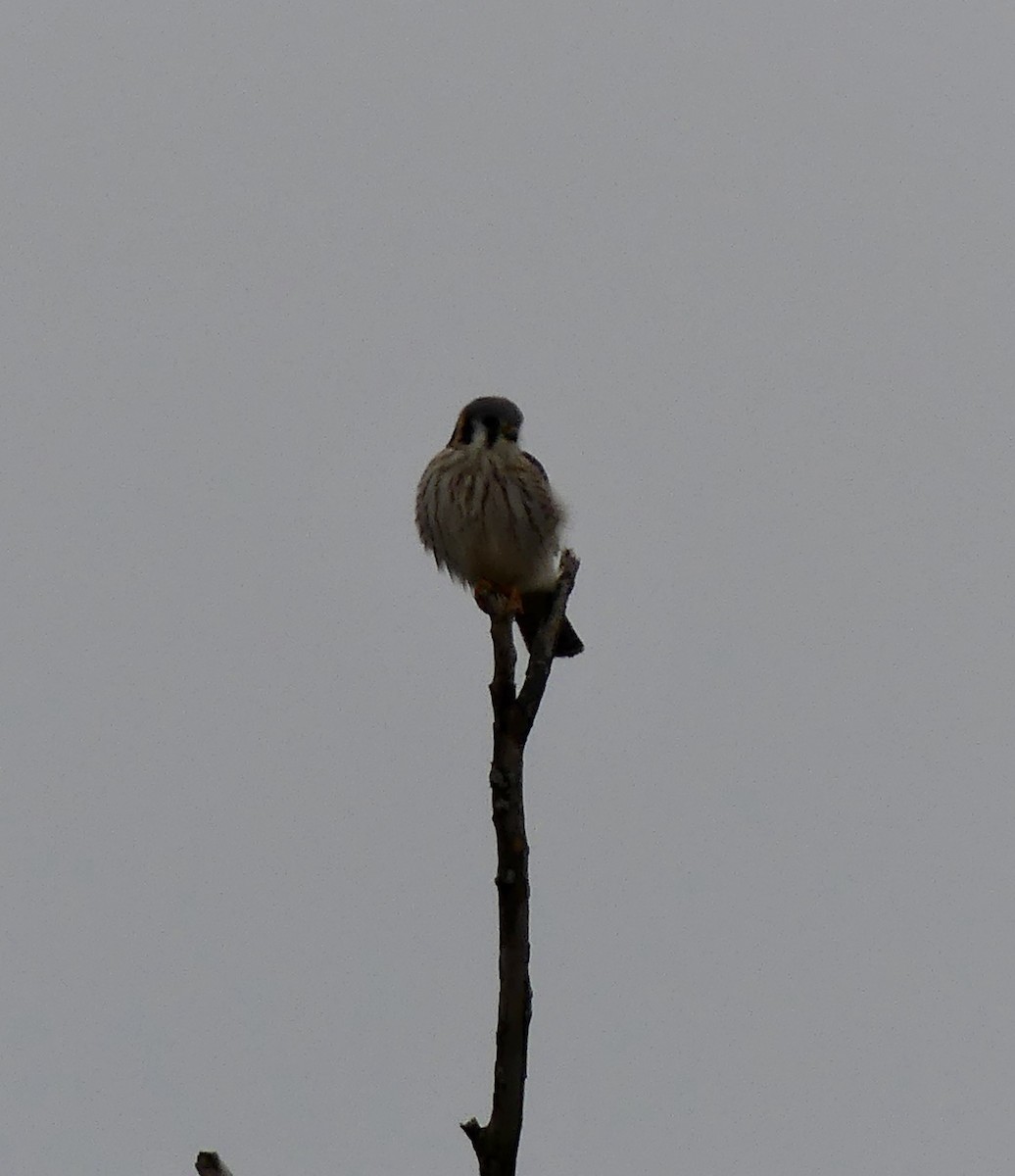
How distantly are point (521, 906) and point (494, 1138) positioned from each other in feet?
1.56

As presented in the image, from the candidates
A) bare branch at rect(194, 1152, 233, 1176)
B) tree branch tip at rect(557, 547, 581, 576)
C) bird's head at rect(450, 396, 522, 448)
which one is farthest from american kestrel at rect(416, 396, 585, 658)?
bare branch at rect(194, 1152, 233, 1176)

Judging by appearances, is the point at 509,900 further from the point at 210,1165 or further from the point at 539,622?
the point at 539,622

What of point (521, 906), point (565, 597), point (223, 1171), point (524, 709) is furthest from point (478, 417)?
point (223, 1171)

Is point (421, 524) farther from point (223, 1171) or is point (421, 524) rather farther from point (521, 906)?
point (223, 1171)

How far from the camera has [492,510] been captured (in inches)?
271

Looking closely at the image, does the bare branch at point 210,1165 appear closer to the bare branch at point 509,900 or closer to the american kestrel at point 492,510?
the bare branch at point 509,900

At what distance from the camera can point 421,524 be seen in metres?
7.11

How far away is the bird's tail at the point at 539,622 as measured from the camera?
284 inches

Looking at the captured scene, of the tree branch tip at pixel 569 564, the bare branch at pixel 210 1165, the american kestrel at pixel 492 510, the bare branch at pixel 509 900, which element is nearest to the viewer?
the bare branch at pixel 210 1165

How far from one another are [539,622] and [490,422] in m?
0.85

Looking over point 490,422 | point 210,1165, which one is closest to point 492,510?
point 490,422

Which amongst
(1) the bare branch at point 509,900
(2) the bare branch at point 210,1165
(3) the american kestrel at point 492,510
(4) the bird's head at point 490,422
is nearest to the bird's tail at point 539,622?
(3) the american kestrel at point 492,510

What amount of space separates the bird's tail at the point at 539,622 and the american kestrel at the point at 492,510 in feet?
0.08

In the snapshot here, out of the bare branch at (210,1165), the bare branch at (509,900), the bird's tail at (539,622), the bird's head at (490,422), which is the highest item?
the bird's head at (490,422)
